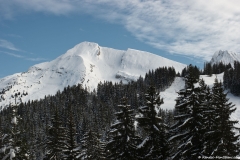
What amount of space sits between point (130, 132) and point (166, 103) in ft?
427

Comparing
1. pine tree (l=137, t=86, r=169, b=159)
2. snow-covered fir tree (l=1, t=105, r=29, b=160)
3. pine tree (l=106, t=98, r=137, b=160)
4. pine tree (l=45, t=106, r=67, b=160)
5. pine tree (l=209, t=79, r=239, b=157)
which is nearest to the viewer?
pine tree (l=209, t=79, r=239, b=157)

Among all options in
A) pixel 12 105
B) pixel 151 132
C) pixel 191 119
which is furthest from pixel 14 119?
pixel 191 119

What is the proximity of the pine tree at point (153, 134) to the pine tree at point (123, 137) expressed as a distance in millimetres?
1349

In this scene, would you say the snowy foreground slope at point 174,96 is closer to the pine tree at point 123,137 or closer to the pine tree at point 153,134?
the pine tree at point 153,134

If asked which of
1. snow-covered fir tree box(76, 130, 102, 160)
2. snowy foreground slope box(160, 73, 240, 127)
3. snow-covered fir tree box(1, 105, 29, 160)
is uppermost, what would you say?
snowy foreground slope box(160, 73, 240, 127)

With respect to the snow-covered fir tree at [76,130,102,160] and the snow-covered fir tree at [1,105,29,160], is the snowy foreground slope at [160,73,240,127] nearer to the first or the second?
the snow-covered fir tree at [76,130,102,160]

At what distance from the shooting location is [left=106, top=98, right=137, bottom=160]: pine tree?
87.7 feet

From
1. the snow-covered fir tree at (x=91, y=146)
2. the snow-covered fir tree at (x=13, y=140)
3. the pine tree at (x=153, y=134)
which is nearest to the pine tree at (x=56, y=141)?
the snow-covered fir tree at (x=91, y=146)

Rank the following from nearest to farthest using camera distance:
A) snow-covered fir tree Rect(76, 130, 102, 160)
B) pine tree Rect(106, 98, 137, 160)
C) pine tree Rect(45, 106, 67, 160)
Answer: pine tree Rect(106, 98, 137, 160), pine tree Rect(45, 106, 67, 160), snow-covered fir tree Rect(76, 130, 102, 160)

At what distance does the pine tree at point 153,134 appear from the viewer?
1017 inches

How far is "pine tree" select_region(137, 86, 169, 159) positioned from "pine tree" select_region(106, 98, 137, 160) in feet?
4.43

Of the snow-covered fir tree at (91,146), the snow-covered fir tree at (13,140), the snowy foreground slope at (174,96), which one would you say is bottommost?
the snow-covered fir tree at (91,146)

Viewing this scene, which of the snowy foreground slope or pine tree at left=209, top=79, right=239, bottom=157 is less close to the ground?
the snowy foreground slope

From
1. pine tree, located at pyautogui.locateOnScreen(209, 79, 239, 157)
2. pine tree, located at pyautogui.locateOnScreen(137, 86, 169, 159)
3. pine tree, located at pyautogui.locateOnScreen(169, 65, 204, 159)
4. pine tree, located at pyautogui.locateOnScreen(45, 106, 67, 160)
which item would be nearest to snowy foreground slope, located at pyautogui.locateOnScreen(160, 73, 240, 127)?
pine tree, located at pyautogui.locateOnScreen(45, 106, 67, 160)
